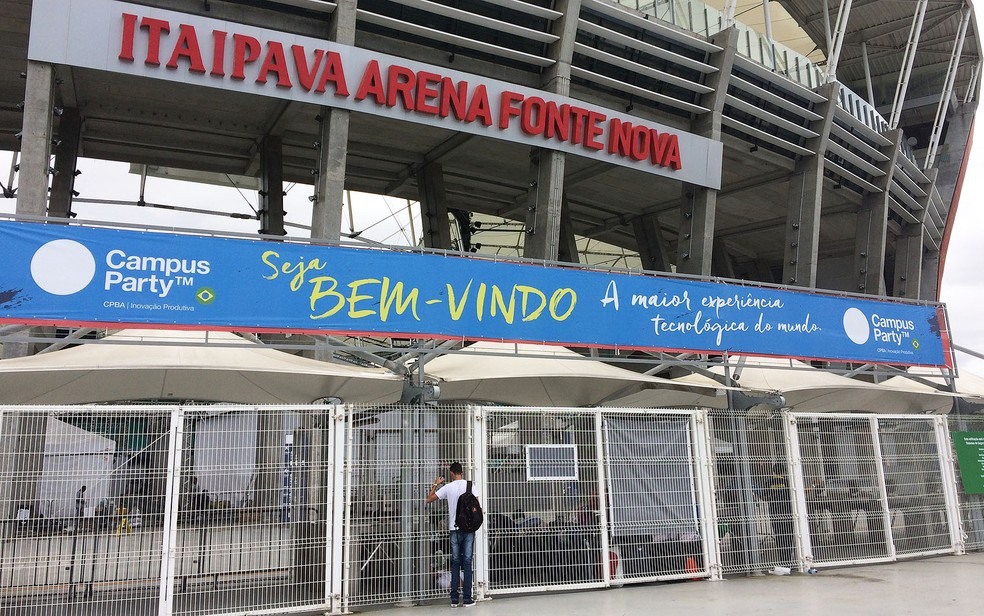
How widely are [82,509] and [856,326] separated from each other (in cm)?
1376

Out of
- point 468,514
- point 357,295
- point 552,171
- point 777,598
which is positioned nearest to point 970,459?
point 777,598

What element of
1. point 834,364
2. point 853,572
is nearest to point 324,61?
point 853,572

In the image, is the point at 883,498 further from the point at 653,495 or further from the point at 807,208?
the point at 807,208

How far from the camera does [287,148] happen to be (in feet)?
75.9

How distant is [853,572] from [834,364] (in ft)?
45.3

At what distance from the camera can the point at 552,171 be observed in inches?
772

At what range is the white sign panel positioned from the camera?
15.0 meters

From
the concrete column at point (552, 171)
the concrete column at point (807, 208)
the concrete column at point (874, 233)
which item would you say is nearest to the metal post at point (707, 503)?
the concrete column at point (552, 171)

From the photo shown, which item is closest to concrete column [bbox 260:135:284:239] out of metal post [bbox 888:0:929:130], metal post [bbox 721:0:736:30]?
metal post [bbox 721:0:736:30]

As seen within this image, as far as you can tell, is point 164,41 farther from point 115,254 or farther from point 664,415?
point 664,415

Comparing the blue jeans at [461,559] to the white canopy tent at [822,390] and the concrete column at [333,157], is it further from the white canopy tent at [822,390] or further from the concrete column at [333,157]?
the concrete column at [333,157]

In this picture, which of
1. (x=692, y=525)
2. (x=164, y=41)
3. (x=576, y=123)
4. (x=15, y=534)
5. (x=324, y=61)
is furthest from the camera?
(x=576, y=123)

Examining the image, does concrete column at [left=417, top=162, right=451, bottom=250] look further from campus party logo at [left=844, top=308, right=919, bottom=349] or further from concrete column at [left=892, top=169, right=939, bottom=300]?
concrete column at [left=892, top=169, right=939, bottom=300]

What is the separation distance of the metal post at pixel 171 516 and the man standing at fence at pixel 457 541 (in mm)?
2741
